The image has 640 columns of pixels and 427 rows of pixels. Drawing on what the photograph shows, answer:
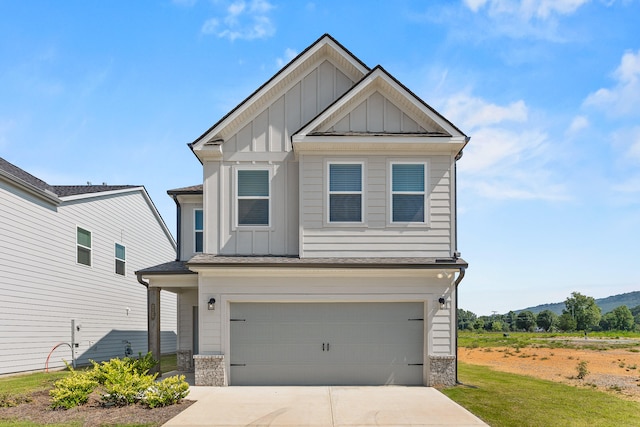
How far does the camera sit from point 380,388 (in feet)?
37.6

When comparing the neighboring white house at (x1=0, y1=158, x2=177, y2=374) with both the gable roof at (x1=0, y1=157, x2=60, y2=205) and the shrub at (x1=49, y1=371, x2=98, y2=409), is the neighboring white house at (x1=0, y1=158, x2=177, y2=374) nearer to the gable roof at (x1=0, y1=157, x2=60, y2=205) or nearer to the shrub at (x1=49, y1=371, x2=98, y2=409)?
the gable roof at (x1=0, y1=157, x2=60, y2=205)

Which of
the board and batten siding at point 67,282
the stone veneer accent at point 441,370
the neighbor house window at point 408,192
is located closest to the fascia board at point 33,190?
the board and batten siding at point 67,282

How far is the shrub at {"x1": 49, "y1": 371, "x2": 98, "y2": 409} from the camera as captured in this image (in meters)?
9.16

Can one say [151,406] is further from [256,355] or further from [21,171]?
[21,171]

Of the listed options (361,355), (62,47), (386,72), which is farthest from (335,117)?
(62,47)

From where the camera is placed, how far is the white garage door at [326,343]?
11.9 meters

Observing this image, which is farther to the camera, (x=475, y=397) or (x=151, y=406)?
(x=475, y=397)

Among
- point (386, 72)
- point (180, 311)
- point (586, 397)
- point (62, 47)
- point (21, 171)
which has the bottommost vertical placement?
point (586, 397)

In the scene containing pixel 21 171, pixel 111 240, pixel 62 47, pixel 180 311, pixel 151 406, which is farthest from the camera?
pixel 111 240

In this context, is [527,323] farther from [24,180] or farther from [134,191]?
[24,180]

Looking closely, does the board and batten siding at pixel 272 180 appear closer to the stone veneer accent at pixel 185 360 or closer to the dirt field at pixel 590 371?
the stone veneer accent at pixel 185 360

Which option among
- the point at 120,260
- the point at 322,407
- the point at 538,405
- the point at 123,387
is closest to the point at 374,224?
the point at 322,407

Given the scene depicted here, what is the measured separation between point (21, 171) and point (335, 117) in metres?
11.1

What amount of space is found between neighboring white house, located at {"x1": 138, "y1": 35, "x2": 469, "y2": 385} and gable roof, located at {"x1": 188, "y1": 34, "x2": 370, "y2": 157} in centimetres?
4
